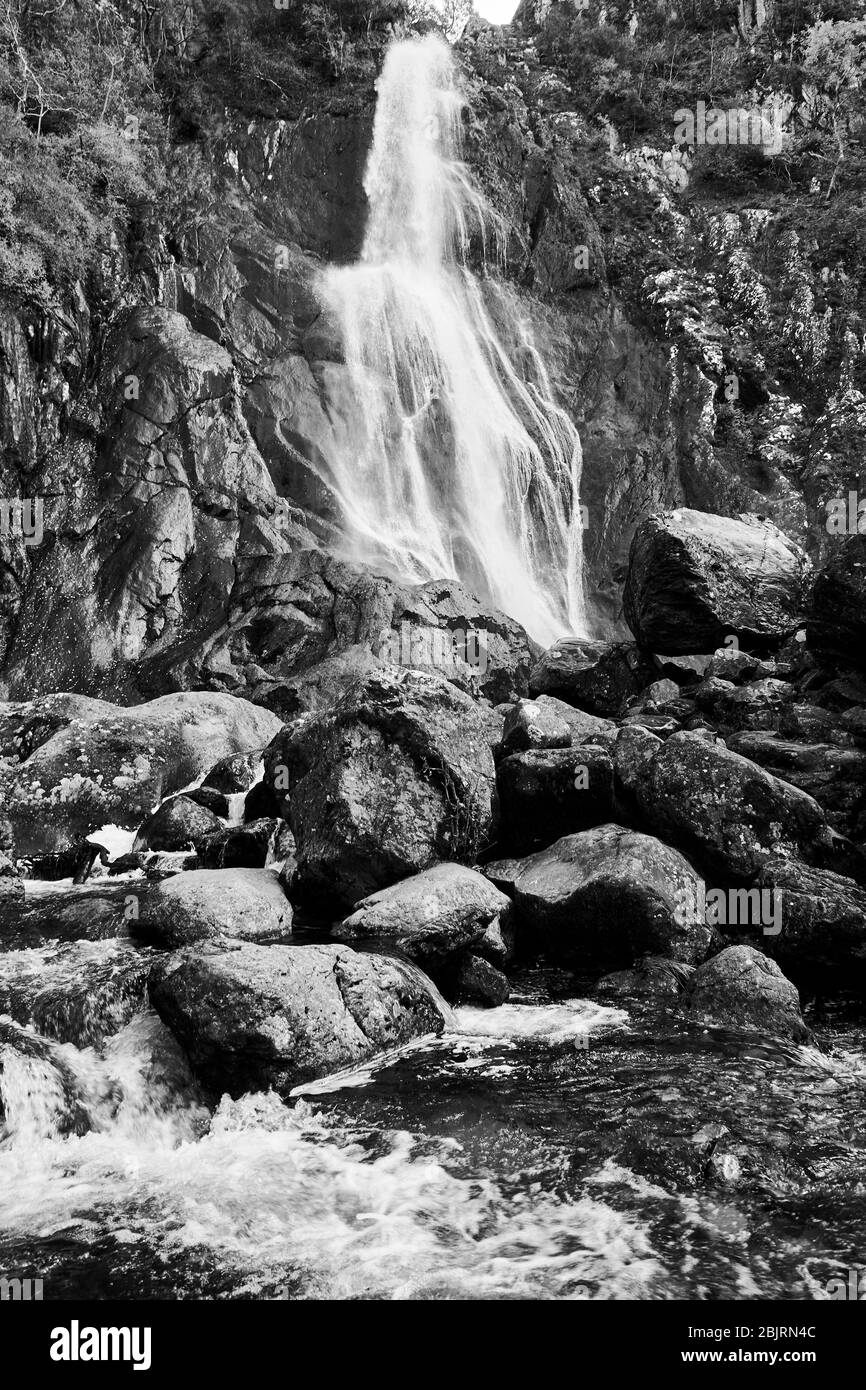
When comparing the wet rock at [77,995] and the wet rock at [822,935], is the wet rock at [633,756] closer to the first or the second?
the wet rock at [822,935]

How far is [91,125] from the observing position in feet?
84.8

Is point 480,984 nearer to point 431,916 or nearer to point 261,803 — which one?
point 431,916

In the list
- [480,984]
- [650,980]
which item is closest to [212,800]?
[480,984]

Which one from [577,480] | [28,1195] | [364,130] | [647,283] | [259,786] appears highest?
[364,130]

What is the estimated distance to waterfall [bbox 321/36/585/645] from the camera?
25.2 metres

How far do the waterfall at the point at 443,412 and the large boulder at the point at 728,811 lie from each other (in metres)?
14.0

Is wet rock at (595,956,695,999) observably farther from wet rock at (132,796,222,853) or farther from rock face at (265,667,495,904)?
wet rock at (132,796,222,853)

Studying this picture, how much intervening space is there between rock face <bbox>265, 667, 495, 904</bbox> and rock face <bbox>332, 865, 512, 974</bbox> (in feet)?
1.96

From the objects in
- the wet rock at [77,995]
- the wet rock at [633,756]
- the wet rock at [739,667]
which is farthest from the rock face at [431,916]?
the wet rock at [739,667]

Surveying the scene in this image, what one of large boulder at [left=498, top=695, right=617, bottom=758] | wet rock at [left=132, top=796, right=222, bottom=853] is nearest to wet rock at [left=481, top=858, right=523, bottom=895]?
large boulder at [left=498, top=695, right=617, bottom=758]
